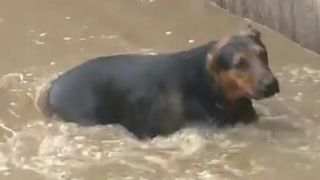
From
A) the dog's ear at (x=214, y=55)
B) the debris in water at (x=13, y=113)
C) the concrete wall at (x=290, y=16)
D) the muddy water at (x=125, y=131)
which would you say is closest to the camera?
the muddy water at (x=125, y=131)

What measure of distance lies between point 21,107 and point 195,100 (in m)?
1.11

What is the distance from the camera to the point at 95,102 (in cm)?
587

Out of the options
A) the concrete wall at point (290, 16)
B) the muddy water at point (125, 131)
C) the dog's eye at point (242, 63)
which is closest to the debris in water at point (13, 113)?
the muddy water at point (125, 131)

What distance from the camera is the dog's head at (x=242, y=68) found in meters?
5.39

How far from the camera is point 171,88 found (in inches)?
224

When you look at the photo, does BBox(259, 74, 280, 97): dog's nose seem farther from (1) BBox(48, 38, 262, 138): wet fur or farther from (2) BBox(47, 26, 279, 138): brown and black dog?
(1) BBox(48, 38, 262, 138): wet fur

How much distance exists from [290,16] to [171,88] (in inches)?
67.5

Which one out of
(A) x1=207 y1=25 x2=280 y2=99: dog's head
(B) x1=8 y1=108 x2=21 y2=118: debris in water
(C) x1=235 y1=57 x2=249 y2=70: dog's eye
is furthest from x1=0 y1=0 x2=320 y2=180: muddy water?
(C) x1=235 y1=57 x2=249 y2=70: dog's eye

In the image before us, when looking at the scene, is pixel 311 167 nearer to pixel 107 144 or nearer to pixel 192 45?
pixel 107 144

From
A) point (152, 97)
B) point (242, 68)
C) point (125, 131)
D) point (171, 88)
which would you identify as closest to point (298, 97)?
point (242, 68)

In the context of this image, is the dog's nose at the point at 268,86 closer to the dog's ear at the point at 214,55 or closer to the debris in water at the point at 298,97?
the dog's ear at the point at 214,55

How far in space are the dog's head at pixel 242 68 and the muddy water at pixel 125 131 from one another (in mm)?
298

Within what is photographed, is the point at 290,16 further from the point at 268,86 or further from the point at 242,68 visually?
the point at 268,86

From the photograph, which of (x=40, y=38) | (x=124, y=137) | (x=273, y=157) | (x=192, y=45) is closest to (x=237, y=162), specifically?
(x=273, y=157)
